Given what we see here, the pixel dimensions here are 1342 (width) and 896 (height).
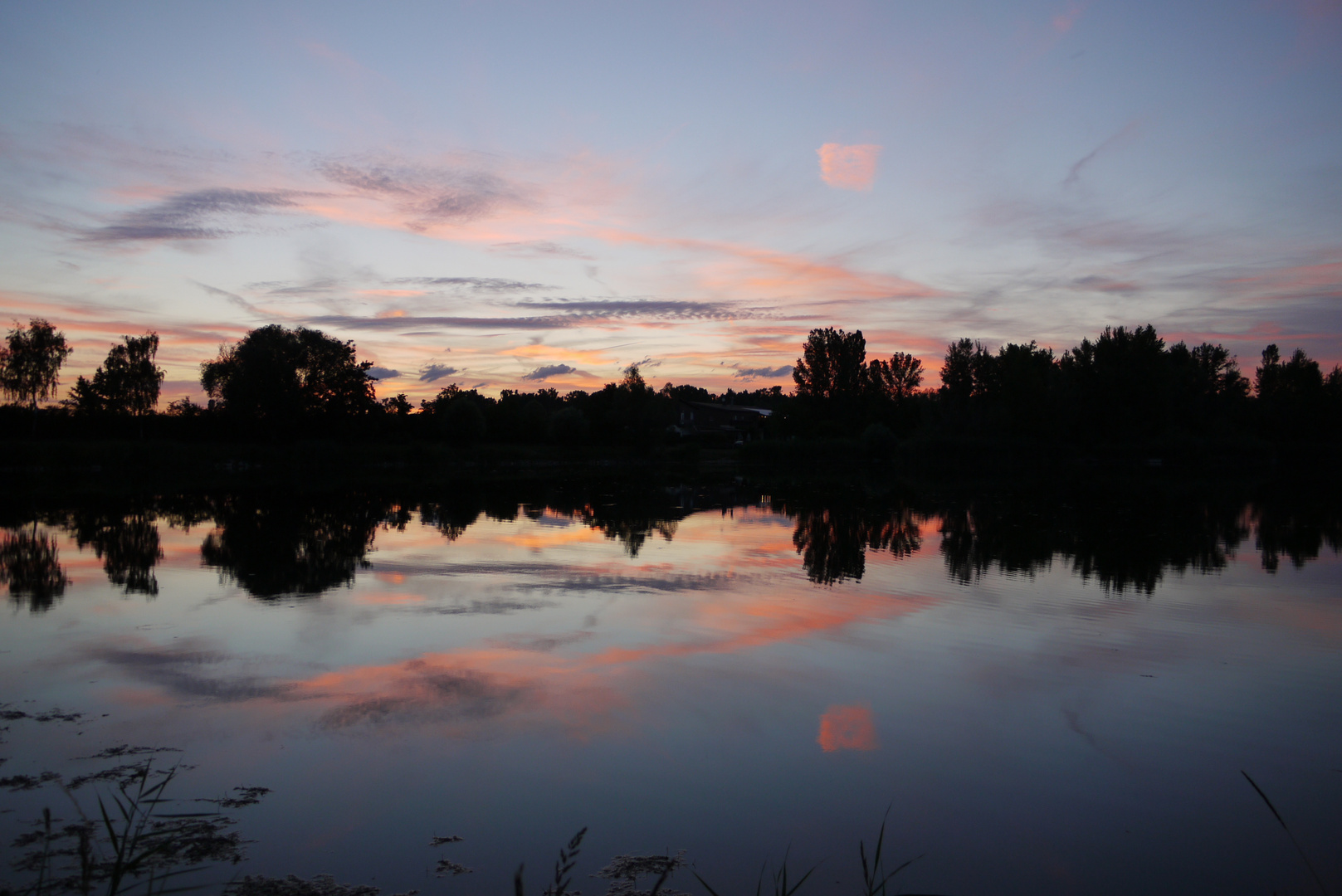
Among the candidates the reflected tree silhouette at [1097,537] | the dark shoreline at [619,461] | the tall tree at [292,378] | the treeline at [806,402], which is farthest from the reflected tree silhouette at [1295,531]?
the tall tree at [292,378]

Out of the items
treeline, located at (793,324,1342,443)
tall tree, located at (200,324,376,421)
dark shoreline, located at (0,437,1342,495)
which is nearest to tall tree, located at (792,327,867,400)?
treeline, located at (793,324,1342,443)

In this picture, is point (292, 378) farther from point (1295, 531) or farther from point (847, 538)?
point (1295, 531)

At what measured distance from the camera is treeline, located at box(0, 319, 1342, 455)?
52.1 meters

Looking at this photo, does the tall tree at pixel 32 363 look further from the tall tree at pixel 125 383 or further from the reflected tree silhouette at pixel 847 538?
the reflected tree silhouette at pixel 847 538

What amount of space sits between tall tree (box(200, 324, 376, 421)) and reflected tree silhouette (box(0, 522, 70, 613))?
37.8 m

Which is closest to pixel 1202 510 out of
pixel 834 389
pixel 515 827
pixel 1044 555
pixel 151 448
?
pixel 1044 555

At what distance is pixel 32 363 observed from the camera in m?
50.1

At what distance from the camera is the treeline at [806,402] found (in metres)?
52.1

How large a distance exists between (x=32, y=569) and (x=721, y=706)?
446 inches

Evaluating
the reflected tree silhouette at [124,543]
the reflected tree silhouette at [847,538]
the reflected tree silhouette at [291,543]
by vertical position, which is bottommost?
the reflected tree silhouette at [124,543]

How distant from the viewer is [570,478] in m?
40.5

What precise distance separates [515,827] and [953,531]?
15064 millimetres

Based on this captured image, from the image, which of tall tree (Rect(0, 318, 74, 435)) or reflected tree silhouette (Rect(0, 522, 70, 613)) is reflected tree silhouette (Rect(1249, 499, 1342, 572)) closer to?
→ reflected tree silhouette (Rect(0, 522, 70, 613))

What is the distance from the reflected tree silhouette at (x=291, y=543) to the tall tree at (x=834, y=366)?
202ft
